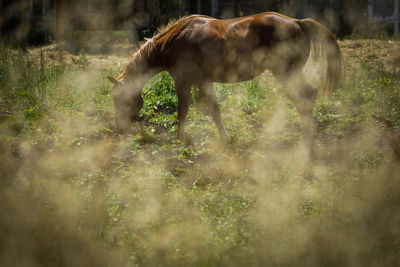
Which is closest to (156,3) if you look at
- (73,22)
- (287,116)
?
(73,22)

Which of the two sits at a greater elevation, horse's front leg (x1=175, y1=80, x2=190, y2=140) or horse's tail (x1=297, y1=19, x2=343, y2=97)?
horse's tail (x1=297, y1=19, x2=343, y2=97)

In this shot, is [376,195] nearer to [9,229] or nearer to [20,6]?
[9,229]

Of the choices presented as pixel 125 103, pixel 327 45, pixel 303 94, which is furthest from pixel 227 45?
pixel 125 103

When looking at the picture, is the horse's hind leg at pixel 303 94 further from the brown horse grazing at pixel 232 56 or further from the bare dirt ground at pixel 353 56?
the bare dirt ground at pixel 353 56

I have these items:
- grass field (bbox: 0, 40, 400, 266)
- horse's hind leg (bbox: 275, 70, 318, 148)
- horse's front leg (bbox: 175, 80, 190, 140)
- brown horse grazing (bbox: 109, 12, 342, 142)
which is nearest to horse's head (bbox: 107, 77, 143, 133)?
brown horse grazing (bbox: 109, 12, 342, 142)

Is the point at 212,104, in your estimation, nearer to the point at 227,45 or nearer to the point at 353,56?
the point at 227,45

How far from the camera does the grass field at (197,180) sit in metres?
2.47

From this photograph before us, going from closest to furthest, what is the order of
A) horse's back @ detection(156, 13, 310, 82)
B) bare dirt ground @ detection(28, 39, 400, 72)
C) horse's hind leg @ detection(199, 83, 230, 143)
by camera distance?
horse's back @ detection(156, 13, 310, 82)
horse's hind leg @ detection(199, 83, 230, 143)
bare dirt ground @ detection(28, 39, 400, 72)

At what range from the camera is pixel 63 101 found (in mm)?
5906

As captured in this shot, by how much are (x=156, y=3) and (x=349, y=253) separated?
12924 millimetres

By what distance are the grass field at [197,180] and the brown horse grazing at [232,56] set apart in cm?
57

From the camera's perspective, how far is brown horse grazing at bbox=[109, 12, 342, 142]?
4.29 meters

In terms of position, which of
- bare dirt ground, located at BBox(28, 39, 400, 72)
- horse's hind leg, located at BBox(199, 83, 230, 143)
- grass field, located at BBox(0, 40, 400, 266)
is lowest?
grass field, located at BBox(0, 40, 400, 266)

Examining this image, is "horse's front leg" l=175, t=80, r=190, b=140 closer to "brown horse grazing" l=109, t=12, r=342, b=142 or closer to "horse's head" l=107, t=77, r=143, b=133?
"brown horse grazing" l=109, t=12, r=342, b=142
